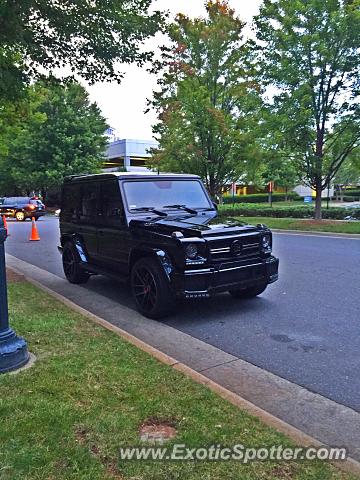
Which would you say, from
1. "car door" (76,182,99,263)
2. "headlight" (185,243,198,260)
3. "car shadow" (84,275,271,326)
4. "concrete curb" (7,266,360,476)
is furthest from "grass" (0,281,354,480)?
"car door" (76,182,99,263)

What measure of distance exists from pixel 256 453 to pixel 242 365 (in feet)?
4.99

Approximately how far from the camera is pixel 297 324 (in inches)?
208

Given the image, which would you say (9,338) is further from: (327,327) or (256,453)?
(327,327)

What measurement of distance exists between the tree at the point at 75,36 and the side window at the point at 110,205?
2.08m

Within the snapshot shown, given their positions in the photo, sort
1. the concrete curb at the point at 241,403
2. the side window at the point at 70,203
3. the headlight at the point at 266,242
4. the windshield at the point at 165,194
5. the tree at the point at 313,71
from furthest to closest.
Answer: the tree at the point at 313,71 < the side window at the point at 70,203 < the windshield at the point at 165,194 < the headlight at the point at 266,242 < the concrete curb at the point at 241,403

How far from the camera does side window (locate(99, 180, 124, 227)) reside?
6254 mm

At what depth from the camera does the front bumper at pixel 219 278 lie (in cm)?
508

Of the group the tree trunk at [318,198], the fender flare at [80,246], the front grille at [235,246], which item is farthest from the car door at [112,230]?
the tree trunk at [318,198]

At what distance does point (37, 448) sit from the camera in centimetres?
255

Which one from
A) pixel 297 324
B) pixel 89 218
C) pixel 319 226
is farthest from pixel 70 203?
pixel 319 226

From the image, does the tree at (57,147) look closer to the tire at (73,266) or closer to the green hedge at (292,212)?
the green hedge at (292,212)

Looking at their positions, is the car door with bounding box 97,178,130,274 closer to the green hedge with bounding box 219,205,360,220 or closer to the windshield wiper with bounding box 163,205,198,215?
the windshield wiper with bounding box 163,205,198,215

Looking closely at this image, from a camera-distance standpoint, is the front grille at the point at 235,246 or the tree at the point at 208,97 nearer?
the front grille at the point at 235,246

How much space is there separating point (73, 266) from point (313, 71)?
13.1m
